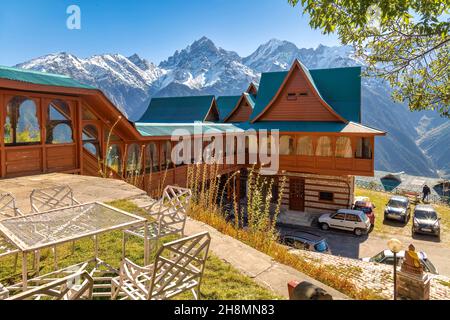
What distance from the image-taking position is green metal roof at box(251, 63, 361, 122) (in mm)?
19156

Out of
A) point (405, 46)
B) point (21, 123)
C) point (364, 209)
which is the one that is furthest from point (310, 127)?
point (21, 123)

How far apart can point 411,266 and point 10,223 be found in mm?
5763

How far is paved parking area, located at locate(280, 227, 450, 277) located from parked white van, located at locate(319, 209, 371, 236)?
0.30 meters

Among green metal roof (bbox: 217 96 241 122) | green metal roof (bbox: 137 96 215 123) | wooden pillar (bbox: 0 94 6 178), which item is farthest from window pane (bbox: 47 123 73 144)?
green metal roof (bbox: 217 96 241 122)

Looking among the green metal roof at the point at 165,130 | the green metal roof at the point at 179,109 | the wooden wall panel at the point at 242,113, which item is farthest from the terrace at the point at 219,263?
the wooden wall panel at the point at 242,113

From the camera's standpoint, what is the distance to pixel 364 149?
55.1ft

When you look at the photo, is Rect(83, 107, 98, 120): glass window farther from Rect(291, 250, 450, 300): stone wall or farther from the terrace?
Rect(291, 250, 450, 300): stone wall

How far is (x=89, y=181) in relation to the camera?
25.7 feet

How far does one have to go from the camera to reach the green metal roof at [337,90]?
754 inches

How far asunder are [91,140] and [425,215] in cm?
1749

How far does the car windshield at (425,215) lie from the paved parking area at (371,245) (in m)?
1.34

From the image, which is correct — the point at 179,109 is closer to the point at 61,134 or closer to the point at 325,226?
the point at 325,226

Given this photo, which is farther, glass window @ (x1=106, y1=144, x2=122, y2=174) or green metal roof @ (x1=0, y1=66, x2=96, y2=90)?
glass window @ (x1=106, y1=144, x2=122, y2=174)

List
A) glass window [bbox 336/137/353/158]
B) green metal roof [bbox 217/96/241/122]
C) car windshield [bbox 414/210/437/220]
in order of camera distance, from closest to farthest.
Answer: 1. car windshield [bbox 414/210/437/220]
2. glass window [bbox 336/137/353/158]
3. green metal roof [bbox 217/96/241/122]
